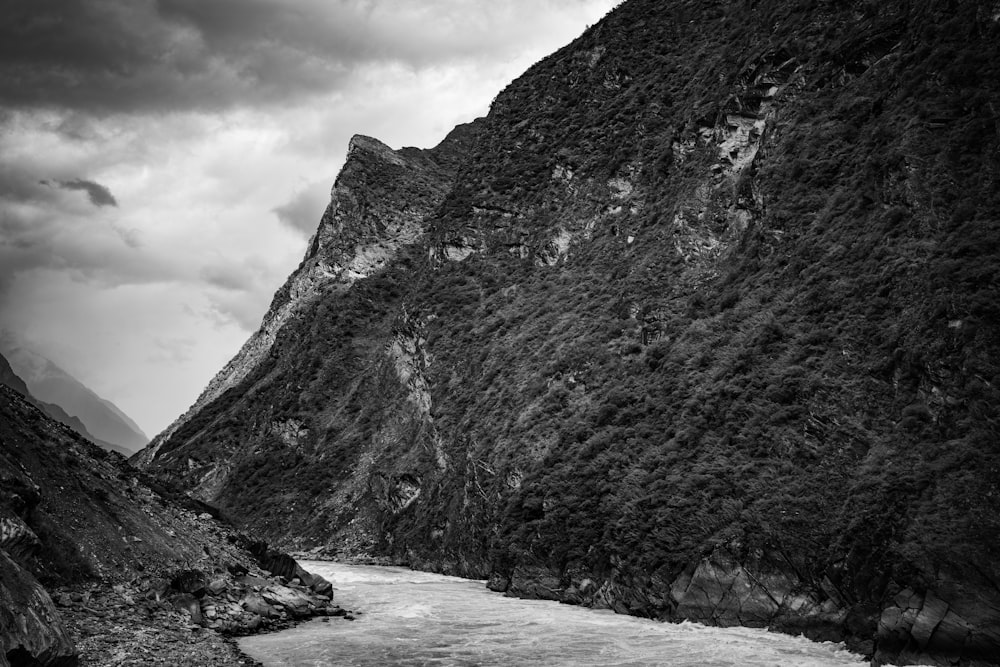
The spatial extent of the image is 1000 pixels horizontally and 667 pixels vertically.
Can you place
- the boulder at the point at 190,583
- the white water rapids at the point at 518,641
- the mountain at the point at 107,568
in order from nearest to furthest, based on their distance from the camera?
the mountain at the point at 107,568 → the white water rapids at the point at 518,641 → the boulder at the point at 190,583

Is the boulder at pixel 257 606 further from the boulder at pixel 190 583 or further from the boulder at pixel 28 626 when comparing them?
the boulder at pixel 28 626

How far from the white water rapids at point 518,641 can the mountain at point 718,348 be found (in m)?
1.38

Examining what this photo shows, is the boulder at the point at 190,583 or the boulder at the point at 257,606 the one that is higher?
the boulder at the point at 190,583

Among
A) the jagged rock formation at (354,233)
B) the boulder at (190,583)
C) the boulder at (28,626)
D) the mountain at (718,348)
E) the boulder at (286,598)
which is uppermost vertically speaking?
the jagged rock formation at (354,233)

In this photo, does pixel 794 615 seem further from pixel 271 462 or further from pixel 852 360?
pixel 271 462

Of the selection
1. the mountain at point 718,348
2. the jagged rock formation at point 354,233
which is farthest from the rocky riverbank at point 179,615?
the jagged rock formation at point 354,233

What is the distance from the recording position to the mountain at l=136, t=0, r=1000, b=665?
19000 millimetres

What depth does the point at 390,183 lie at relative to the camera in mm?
94562

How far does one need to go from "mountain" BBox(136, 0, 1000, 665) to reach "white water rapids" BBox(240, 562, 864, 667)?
54.4 inches

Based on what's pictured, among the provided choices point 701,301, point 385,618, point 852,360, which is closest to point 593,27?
point 701,301

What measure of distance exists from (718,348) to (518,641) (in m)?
16.4

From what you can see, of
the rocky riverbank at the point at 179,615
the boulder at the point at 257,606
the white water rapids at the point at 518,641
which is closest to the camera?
the rocky riverbank at the point at 179,615

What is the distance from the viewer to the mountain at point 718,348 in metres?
19.0

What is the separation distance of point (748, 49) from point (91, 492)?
4373cm
